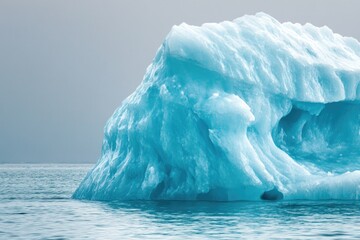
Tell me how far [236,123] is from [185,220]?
5.64 metres

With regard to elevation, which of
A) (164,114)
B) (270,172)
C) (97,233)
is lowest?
(97,233)

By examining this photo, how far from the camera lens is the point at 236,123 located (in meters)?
30.4

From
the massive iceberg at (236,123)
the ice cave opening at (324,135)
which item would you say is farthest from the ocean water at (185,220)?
the ice cave opening at (324,135)

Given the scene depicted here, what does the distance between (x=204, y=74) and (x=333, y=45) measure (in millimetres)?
7861

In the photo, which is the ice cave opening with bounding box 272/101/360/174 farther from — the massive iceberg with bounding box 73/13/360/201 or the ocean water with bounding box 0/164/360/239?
the ocean water with bounding box 0/164/360/239

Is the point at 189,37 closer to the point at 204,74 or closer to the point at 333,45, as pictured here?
the point at 204,74

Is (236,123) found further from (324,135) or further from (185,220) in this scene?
(324,135)

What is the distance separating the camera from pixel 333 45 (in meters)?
37.2

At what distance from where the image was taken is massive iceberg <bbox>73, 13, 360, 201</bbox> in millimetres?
30969

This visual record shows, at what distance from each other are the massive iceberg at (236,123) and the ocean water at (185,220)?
2.58 feet

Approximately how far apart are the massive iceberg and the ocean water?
0.79 meters

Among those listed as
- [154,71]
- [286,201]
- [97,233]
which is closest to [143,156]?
[154,71]

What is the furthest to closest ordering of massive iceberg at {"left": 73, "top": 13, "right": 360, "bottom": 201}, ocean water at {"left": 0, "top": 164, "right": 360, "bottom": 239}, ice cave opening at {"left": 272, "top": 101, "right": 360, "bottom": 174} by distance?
1. ice cave opening at {"left": 272, "top": 101, "right": 360, "bottom": 174}
2. massive iceberg at {"left": 73, "top": 13, "right": 360, "bottom": 201}
3. ocean water at {"left": 0, "top": 164, "right": 360, "bottom": 239}

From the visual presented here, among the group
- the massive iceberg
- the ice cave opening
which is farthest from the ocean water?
the ice cave opening
